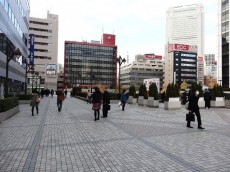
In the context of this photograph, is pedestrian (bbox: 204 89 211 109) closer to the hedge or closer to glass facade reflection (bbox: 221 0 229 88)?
the hedge

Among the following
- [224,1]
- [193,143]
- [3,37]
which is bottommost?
[193,143]

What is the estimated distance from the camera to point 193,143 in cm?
829

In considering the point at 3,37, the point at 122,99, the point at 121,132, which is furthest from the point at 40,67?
the point at 121,132

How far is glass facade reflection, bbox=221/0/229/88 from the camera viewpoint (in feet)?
244

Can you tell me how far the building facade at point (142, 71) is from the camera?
154 m

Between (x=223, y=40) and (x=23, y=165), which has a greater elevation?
(x=223, y=40)

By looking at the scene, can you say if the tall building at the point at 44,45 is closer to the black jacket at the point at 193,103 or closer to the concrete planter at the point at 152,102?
the concrete planter at the point at 152,102

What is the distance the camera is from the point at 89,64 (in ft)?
454

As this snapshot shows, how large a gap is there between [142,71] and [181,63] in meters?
25.0

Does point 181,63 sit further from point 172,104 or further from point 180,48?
point 172,104

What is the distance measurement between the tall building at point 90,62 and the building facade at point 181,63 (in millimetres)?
29263

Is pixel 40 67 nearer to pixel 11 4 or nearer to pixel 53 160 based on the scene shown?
pixel 11 4

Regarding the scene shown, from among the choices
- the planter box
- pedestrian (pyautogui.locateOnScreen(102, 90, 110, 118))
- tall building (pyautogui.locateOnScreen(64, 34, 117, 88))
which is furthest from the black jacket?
tall building (pyautogui.locateOnScreen(64, 34, 117, 88))

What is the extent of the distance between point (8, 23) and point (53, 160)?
34.2 metres
